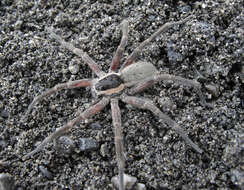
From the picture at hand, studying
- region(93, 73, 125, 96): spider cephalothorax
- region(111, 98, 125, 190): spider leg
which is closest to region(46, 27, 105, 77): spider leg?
region(93, 73, 125, 96): spider cephalothorax

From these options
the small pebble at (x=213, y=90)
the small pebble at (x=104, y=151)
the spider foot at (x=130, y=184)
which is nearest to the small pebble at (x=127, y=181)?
the spider foot at (x=130, y=184)

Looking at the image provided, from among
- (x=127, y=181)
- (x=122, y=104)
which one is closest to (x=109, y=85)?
(x=122, y=104)

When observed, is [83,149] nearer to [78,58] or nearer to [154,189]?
[154,189]

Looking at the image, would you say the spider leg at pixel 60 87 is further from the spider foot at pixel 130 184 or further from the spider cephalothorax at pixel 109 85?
the spider foot at pixel 130 184

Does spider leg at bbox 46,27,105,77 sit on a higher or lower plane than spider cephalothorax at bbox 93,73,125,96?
higher

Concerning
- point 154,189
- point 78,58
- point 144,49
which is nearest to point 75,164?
point 154,189

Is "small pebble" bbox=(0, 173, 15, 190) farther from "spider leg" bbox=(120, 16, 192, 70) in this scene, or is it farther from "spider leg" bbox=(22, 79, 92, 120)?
"spider leg" bbox=(120, 16, 192, 70)
